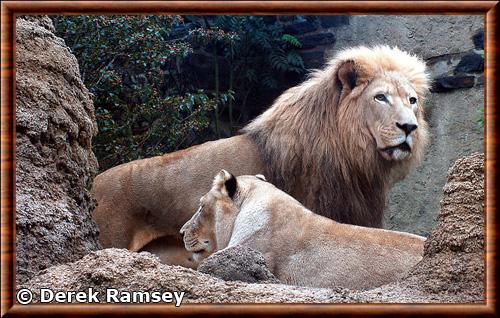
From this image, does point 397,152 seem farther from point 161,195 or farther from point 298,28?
point 298,28

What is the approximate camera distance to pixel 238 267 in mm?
4262

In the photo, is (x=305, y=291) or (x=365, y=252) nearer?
(x=305, y=291)

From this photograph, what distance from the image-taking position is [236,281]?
4.04 m

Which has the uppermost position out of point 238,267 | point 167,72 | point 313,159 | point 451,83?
point 167,72

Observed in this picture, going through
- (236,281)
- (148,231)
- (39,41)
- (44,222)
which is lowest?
(148,231)

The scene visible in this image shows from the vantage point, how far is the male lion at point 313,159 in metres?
6.27

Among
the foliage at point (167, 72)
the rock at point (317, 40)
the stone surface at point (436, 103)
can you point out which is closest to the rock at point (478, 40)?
the stone surface at point (436, 103)

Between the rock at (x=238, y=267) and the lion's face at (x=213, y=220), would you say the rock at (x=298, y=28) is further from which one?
the rock at (x=238, y=267)

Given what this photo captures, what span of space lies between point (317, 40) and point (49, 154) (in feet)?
17.6

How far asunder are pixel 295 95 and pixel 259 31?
2.35m

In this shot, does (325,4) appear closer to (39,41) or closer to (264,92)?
(39,41)

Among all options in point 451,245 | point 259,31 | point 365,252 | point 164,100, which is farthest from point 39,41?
point 259,31

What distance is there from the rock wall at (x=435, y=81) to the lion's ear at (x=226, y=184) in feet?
12.4

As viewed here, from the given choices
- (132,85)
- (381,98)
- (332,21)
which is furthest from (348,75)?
(332,21)
